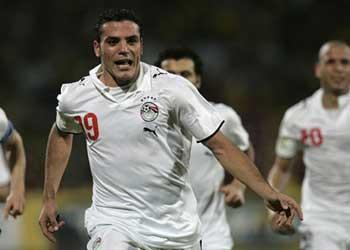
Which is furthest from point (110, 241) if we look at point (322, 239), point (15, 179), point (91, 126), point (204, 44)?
point (204, 44)

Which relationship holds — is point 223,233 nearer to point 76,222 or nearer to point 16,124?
point 76,222

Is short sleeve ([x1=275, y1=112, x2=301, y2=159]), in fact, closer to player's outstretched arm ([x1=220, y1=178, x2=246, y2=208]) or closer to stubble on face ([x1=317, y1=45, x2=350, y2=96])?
stubble on face ([x1=317, y1=45, x2=350, y2=96])

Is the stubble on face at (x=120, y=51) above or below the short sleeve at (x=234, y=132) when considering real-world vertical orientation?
above

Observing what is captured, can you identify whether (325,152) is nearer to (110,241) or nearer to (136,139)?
(136,139)

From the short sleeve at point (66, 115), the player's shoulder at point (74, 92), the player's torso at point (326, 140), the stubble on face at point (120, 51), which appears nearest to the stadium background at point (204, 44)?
the player's torso at point (326, 140)

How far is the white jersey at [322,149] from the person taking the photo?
7.14 m

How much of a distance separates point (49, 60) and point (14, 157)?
815 cm

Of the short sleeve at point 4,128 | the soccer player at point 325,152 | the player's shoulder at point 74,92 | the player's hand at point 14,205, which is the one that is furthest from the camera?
the soccer player at point 325,152

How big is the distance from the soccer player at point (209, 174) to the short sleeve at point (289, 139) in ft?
1.77

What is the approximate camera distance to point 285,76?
1452cm

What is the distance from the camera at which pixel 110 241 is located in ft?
15.8

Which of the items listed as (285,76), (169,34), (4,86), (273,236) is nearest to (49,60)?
(4,86)

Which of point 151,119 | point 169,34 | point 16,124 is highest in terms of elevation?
point 151,119

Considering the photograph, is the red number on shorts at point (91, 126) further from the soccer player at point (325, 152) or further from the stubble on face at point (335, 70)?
the stubble on face at point (335, 70)
